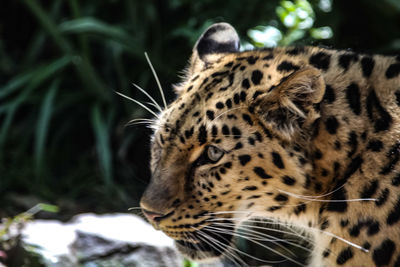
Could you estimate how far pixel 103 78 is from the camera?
839 cm

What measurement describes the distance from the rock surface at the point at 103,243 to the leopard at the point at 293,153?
1.55 meters

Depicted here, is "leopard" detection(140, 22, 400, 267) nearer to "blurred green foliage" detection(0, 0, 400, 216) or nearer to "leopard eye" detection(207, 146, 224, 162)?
"leopard eye" detection(207, 146, 224, 162)

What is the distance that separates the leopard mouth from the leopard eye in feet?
1.51

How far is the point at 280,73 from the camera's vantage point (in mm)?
3561

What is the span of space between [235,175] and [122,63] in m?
5.01

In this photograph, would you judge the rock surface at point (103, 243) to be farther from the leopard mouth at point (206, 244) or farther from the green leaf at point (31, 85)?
the green leaf at point (31, 85)

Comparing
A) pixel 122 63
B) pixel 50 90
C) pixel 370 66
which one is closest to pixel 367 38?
pixel 122 63

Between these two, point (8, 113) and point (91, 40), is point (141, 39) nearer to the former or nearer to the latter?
point (91, 40)

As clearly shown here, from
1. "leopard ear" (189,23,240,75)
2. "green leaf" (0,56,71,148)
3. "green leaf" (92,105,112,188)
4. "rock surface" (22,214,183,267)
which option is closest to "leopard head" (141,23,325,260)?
"leopard ear" (189,23,240,75)

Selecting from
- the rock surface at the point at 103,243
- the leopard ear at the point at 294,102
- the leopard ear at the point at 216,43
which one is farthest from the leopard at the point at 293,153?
the rock surface at the point at 103,243

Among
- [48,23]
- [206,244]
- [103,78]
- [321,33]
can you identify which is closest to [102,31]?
[48,23]

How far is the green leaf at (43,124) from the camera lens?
7.31 metres

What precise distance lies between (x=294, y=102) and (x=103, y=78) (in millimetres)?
5401

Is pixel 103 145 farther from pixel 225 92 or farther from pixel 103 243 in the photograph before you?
pixel 225 92
